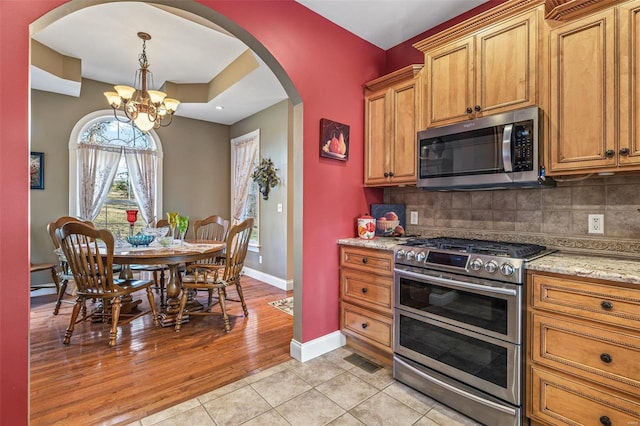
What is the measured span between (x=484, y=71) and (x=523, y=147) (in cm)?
61

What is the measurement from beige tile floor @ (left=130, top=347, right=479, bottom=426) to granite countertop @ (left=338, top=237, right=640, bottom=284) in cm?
99

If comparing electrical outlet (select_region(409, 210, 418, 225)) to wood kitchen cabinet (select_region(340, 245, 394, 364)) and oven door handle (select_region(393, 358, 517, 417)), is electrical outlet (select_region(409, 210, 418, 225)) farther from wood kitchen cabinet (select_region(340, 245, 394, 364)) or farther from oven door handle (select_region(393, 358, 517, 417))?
oven door handle (select_region(393, 358, 517, 417))

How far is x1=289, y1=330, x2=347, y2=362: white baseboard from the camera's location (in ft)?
7.84

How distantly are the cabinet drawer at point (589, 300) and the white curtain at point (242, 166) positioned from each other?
14.3 feet

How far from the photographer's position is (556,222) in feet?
6.72

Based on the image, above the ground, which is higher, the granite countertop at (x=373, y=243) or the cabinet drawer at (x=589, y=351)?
the granite countertop at (x=373, y=243)

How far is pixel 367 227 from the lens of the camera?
264 cm

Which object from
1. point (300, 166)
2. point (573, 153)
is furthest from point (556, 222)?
point (300, 166)

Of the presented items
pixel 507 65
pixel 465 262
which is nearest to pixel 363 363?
pixel 465 262

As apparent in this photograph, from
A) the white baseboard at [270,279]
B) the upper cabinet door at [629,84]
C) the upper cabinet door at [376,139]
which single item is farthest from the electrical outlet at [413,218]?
the white baseboard at [270,279]

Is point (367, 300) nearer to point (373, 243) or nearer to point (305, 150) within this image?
point (373, 243)

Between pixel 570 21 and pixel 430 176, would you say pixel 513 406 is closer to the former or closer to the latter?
pixel 430 176

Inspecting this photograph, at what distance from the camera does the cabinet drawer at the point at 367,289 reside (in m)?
2.27

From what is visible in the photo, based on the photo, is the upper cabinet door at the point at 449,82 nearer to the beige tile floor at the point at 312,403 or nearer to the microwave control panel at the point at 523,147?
the microwave control panel at the point at 523,147
